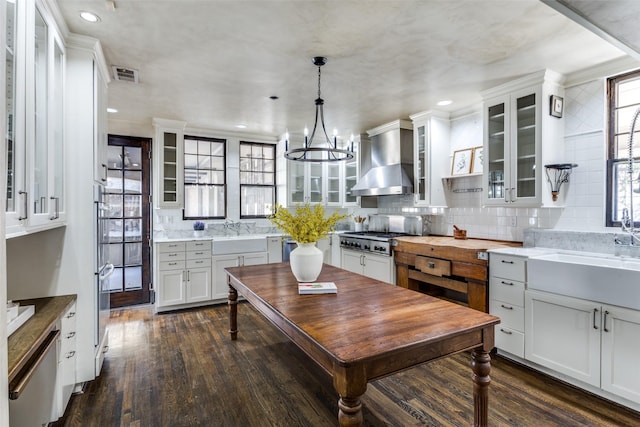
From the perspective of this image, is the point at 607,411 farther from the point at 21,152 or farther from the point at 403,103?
the point at 21,152

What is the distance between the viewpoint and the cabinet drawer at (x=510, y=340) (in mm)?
2852

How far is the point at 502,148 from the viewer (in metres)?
3.45

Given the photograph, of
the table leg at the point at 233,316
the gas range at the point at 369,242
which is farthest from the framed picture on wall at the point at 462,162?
the table leg at the point at 233,316

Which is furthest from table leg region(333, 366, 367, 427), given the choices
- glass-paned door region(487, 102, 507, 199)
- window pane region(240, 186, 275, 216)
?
window pane region(240, 186, 275, 216)

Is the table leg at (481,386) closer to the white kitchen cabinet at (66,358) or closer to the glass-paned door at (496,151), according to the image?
the glass-paned door at (496,151)

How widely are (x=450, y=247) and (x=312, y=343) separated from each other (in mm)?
2369

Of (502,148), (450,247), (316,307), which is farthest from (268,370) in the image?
(502,148)

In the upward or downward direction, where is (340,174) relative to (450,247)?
upward

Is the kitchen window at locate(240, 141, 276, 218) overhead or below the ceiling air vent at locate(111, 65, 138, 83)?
below

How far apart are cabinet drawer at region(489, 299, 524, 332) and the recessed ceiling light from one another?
3.69m

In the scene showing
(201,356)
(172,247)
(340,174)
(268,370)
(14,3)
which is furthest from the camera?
(340,174)

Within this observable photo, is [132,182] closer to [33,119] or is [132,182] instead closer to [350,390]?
[33,119]

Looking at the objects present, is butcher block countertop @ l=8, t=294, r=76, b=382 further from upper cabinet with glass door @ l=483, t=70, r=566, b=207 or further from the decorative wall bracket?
the decorative wall bracket

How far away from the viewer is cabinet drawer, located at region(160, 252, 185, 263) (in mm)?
4363
